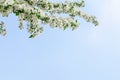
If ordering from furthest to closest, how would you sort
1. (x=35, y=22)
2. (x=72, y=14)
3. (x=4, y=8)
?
(x=72, y=14) < (x=35, y=22) < (x=4, y=8)

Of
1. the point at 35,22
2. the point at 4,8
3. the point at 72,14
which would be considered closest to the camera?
the point at 4,8

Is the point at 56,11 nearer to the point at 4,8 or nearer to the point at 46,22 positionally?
the point at 46,22

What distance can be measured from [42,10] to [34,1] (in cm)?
61

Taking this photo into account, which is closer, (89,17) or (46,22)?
(46,22)

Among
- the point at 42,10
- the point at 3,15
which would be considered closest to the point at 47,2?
the point at 42,10

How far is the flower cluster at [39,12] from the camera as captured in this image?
2084 centimetres

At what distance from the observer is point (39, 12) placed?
21547mm

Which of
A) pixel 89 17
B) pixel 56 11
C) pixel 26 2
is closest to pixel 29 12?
pixel 26 2

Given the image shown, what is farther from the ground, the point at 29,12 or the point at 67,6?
the point at 67,6

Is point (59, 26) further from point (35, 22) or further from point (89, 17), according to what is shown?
point (89, 17)

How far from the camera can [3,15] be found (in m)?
21.6

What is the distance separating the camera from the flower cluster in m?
20.8

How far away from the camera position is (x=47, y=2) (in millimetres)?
22516

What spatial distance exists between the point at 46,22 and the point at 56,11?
1.32 metres
